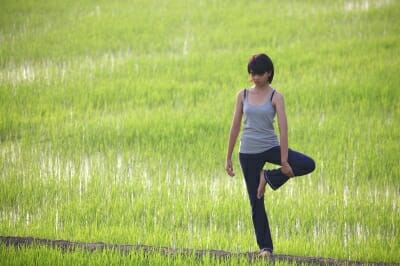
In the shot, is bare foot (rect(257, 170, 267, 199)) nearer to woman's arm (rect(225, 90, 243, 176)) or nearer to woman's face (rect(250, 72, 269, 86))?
woman's arm (rect(225, 90, 243, 176))

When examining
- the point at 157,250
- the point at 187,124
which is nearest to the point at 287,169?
the point at 157,250

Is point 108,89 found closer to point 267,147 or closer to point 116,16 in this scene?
point 116,16

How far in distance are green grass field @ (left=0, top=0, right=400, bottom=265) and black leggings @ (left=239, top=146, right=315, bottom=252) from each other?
1.89 ft

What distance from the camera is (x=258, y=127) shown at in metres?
4.82

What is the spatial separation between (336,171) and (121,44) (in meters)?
6.92

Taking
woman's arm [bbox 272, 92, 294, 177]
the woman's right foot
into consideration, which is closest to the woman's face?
woman's arm [bbox 272, 92, 294, 177]

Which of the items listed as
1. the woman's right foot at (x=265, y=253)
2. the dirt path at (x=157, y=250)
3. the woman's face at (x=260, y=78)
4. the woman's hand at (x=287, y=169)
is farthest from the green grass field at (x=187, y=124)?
the woman's face at (x=260, y=78)

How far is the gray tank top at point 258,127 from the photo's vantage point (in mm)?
4805

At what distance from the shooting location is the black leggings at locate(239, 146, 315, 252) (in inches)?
190

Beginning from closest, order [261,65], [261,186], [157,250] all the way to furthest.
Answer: [261,65] < [261,186] < [157,250]

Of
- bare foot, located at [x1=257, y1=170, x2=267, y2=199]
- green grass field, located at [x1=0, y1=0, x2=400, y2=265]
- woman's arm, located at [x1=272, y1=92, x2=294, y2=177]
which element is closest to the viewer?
woman's arm, located at [x1=272, y1=92, x2=294, y2=177]

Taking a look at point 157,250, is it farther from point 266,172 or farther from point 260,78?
point 260,78

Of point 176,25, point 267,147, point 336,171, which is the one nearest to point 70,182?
point 336,171

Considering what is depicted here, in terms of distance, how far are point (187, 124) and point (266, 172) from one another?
14.0 ft
